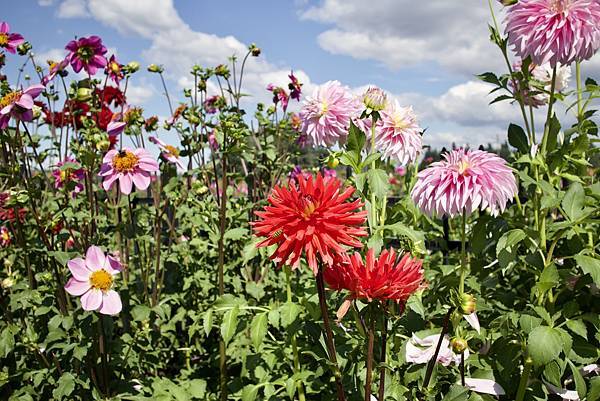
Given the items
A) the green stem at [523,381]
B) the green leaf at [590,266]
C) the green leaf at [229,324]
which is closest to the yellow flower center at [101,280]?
the green leaf at [229,324]

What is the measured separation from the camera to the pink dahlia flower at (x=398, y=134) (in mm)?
1706

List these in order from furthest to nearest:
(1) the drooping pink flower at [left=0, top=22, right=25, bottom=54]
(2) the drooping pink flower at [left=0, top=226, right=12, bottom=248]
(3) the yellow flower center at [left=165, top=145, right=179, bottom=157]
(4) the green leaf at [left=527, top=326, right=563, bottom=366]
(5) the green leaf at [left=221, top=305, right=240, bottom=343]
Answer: (2) the drooping pink flower at [left=0, top=226, right=12, bottom=248] → (3) the yellow flower center at [left=165, top=145, right=179, bottom=157] → (1) the drooping pink flower at [left=0, top=22, right=25, bottom=54] → (5) the green leaf at [left=221, top=305, right=240, bottom=343] → (4) the green leaf at [left=527, top=326, right=563, bottom=366]

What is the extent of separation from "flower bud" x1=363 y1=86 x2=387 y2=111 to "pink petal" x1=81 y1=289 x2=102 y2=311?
43.6 inches

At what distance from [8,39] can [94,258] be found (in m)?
1.07

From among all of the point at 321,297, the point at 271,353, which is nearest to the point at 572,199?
the point at 321,297

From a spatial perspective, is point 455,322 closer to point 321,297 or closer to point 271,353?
point 321,297

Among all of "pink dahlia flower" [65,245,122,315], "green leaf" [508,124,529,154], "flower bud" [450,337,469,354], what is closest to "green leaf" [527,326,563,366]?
"flower bud" [450,337,469,354]

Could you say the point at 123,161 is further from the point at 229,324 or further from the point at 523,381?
the point at 523,381

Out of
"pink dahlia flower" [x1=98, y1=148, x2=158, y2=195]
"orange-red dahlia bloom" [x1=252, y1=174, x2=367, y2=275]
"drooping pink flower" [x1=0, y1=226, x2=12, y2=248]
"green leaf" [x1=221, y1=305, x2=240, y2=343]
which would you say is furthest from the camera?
"drooping pink flower" [x1=0, y1=226, x2=12, y2=248]

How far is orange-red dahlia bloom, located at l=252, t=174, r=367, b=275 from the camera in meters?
1.09

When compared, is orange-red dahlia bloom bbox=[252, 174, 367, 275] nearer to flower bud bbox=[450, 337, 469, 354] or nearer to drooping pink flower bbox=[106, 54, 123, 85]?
flower bud bbox=[450, 337, 469, 354]

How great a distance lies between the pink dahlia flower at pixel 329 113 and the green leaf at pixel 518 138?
1.72 ft

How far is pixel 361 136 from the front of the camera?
152cm

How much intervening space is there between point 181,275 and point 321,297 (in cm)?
174
